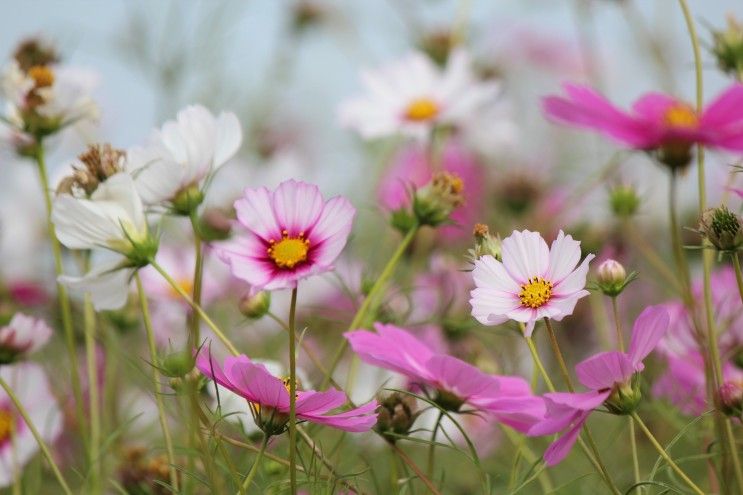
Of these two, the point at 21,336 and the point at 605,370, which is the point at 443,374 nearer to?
the point at 605,370

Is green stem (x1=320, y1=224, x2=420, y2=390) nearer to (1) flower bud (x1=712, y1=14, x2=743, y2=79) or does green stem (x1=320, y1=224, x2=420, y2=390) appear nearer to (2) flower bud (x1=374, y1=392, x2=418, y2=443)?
(2) flower bud (x1=374, y1=392, x2=418, y2=443)

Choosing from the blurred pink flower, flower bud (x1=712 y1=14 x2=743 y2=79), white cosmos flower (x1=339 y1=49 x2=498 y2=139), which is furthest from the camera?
the blurred pink flower

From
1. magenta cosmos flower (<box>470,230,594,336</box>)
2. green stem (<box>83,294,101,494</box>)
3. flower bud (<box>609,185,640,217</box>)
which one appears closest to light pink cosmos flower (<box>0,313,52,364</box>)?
green stem (<box>83,294,101,494</box>)

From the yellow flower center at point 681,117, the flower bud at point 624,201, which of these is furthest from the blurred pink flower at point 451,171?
the yellow flower center at point 681,117

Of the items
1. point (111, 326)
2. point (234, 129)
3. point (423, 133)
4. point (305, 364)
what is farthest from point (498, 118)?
point (234, 129)

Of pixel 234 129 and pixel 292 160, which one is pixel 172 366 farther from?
pixel 292 160

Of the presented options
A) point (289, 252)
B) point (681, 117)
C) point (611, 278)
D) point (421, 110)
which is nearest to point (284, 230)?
point (289, 252)
